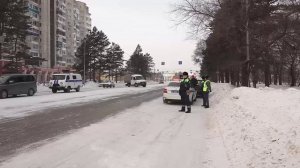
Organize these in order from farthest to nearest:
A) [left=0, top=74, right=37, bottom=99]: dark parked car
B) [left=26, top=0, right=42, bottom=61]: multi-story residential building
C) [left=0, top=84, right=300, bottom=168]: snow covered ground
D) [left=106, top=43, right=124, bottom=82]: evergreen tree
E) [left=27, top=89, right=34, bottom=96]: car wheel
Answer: [left=106, top=43, right=124, bottom=82]: evergreen tree, [left=26, top=0, right=42, bottom=61]: multi-story residential building, [left=27, top=89, right=34, bottom=96]: car wheel, [left=0, top=74, right=37, bottom=99]: dark parked car, [left=0, top=84, right=300, bottom=168]: snow covered ground

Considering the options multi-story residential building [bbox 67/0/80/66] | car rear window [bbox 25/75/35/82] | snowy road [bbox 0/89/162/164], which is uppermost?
multi-story residential building [bbox 67/0/80/66]

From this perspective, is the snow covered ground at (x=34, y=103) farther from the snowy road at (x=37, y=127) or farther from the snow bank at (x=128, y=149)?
the snow bank at (x=128, y=149)

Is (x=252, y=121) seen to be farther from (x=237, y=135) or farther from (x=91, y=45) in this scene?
(x=91, y=45)

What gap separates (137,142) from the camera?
1038 centimetres

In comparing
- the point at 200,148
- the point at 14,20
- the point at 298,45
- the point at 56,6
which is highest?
the point at 56,6

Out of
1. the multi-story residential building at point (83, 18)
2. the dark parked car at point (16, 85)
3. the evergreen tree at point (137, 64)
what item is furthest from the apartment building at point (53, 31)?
the dark parked car at point (16, 85)

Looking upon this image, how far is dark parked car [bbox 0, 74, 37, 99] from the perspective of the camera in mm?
31667

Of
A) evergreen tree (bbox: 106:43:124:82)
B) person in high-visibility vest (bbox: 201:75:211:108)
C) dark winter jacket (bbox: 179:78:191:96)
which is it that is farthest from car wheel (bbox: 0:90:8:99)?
evergreen tree (bbox: 106:43:124:82)

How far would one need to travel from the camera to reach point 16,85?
3294 centimetres

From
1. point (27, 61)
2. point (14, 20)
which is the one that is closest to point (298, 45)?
point (14, 20)

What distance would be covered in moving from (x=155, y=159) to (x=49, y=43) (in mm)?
101815

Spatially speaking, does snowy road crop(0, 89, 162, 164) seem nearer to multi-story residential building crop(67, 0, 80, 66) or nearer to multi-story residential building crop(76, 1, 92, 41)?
multi-story residential building crop(67, 0, 80, 66)

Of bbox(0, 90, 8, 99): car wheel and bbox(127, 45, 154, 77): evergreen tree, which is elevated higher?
bbox(127, 45, 154, 77): evergreen tree

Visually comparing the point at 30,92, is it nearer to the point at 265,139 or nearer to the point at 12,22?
the point at 12,22
